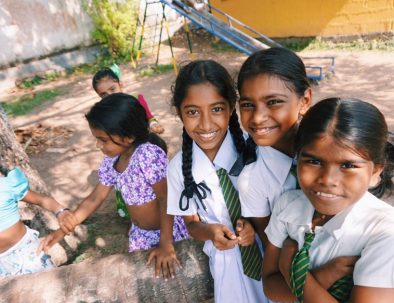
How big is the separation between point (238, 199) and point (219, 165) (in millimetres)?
168

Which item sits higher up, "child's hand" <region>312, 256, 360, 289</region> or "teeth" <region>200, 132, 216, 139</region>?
"teeth" <region>200, 132, 216, 139</region>

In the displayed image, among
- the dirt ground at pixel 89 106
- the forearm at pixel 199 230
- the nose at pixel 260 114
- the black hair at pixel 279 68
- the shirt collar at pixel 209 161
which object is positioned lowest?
the dirt ground at pixel 89 106

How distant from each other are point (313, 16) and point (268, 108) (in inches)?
320

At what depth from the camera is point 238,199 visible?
4.47 ft

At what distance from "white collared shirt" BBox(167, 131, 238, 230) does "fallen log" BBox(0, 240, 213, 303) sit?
195 millimetres

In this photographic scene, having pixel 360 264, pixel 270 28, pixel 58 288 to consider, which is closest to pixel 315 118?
pixel 360 264

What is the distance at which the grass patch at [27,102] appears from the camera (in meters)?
6.30

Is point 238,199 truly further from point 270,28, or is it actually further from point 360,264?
point 270,28

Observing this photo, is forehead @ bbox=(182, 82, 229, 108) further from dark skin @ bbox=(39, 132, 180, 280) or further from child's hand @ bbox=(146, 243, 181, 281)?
child's hand @ bbox=(146, 243, 181, 281)

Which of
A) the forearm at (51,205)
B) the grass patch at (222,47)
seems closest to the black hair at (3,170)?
the forearm at (51,205)

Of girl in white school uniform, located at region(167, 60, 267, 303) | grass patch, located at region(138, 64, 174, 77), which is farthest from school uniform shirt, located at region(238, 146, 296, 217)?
grass patch, located at region(138, 64, 174, 77)

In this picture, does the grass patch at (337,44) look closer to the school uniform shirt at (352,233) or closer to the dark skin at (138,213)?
the dark skin at (138,213)

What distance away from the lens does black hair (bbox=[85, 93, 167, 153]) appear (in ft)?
5.51

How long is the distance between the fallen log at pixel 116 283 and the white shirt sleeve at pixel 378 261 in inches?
29.0
